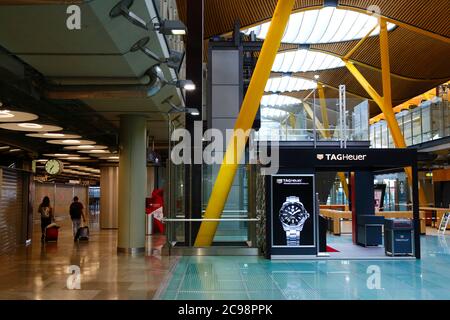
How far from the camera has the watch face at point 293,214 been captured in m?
13.9

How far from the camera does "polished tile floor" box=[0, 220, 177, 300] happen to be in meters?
8.77

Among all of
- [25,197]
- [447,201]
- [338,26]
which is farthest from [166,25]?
[338,26]

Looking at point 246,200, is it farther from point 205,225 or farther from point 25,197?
point 25,197

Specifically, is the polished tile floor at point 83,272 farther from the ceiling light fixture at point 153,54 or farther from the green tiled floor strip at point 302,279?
the ceiling light fixture at point 153,54

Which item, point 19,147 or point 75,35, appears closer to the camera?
point 75,35

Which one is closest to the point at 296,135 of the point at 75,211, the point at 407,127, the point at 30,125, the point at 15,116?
the point at 75,211

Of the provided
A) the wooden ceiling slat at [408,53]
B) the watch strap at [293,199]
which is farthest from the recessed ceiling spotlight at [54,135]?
the wooden ceiling slat at [408,53]

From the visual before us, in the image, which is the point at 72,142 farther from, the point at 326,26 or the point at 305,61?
the point at 305,61

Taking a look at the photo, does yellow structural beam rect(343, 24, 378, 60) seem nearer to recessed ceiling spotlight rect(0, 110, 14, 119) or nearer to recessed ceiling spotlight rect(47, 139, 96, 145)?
recessed ceiling spotlight rect(47, 139, 96, 145)

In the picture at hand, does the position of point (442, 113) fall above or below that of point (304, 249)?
above

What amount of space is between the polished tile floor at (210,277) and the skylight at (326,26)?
83.0ft

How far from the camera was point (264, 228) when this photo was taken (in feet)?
48.1

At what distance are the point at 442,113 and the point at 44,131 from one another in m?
22.6
